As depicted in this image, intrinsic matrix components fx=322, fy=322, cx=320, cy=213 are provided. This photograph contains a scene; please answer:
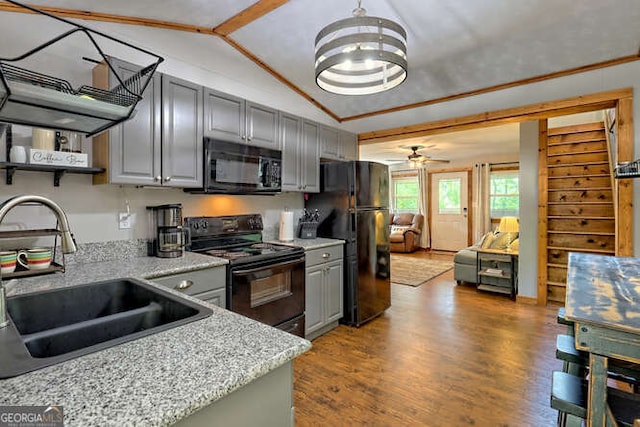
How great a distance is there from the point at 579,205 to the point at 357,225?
289 centimetres

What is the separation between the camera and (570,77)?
2949mm

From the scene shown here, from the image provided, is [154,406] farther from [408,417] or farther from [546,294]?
[546,294]

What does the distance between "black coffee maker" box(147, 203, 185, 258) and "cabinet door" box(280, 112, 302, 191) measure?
3.43 feet

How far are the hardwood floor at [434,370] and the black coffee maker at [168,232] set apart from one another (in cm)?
130

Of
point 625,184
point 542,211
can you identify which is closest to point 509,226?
point 542,211

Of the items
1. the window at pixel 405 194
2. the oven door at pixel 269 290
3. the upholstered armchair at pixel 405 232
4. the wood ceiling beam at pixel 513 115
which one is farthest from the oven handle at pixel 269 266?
the window at pixel 405 194

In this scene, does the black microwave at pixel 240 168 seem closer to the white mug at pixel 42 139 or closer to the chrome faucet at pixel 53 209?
the white mug at pixel 42 139

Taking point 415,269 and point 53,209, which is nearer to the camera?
point 53,209

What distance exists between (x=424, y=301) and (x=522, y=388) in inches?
76.3

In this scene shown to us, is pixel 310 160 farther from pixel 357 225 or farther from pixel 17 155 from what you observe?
pixel 17 155

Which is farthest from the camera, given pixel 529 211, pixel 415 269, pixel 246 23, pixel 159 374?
pixel 415 269

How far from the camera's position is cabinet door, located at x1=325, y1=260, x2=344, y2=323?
3.13m

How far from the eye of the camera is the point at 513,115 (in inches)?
129

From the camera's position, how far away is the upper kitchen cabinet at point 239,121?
8.09 ft
